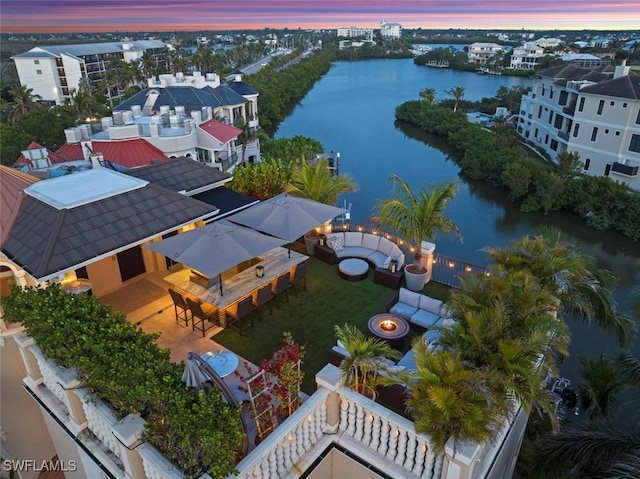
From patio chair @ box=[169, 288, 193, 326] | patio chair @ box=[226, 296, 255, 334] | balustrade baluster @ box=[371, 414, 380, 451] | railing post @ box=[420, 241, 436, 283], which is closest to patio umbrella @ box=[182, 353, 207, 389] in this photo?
balustrade baluster @ box=[371, 414, 380, 451]

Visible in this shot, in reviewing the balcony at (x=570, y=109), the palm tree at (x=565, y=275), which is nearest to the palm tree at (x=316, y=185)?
the palm tree at (x=565, y=275)

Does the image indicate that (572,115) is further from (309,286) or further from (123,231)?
(123,231)

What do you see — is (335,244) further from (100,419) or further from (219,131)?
(219,131)

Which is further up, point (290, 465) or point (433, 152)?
point (290, 465)

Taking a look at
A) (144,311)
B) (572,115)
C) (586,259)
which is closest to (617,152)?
(572,115)

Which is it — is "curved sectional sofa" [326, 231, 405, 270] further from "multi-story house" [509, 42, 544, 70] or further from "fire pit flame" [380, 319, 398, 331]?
"multi-story house" [509, 42, 544, 70]

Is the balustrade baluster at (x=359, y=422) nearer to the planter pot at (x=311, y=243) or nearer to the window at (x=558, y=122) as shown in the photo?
the planter pot at (x=311, y=243)
